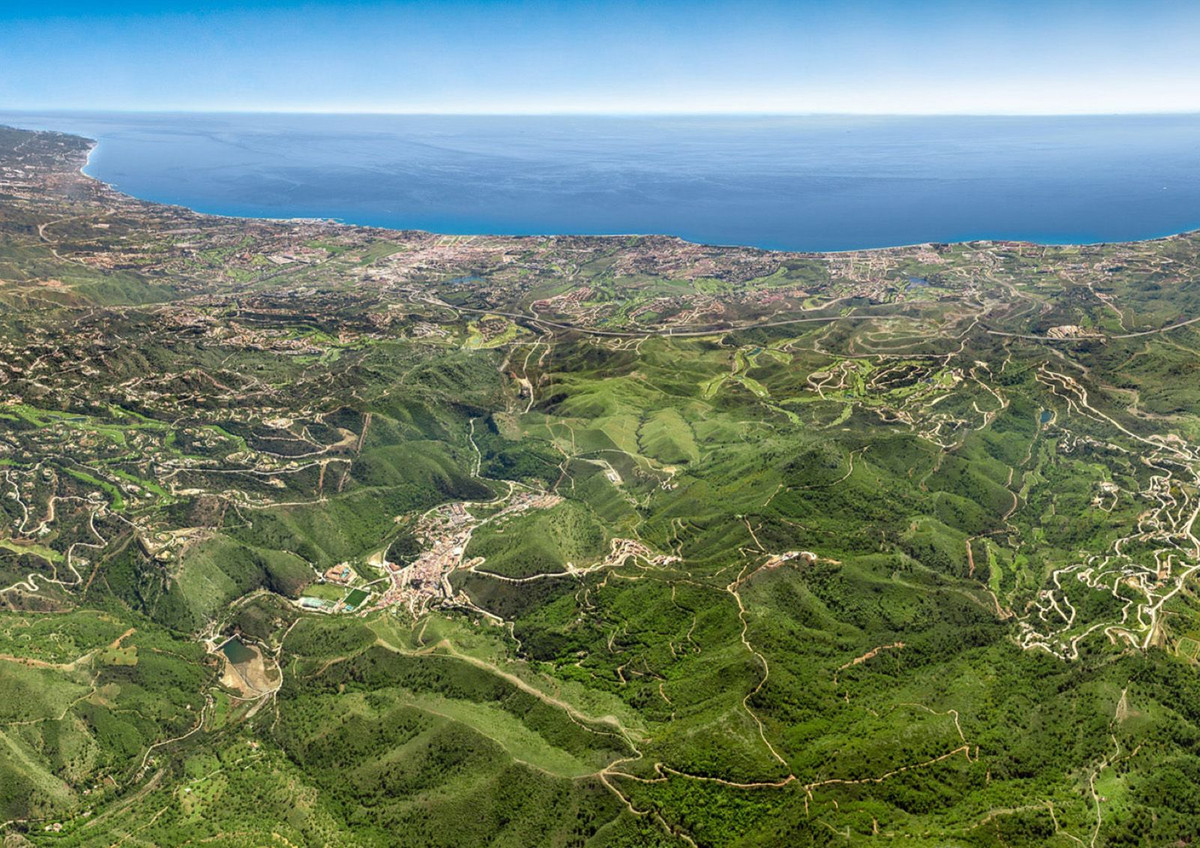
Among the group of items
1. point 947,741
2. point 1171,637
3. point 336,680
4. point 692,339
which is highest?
point 692,339

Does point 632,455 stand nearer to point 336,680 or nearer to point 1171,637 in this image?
point 336,680

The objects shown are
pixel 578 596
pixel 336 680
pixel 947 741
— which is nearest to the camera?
pixel 947 741

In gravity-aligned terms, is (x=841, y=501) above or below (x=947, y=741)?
above

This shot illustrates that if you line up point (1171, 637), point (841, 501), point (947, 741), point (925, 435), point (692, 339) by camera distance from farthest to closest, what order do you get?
point (692, 339) → point (925, 435) → point (841, 501) → point (1171, 637) → point (947, 741)

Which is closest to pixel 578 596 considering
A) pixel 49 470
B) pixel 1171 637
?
pixel 1171 637

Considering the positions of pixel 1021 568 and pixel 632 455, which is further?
pixel 632 455

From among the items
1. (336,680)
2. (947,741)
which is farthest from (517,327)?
(947,741)
